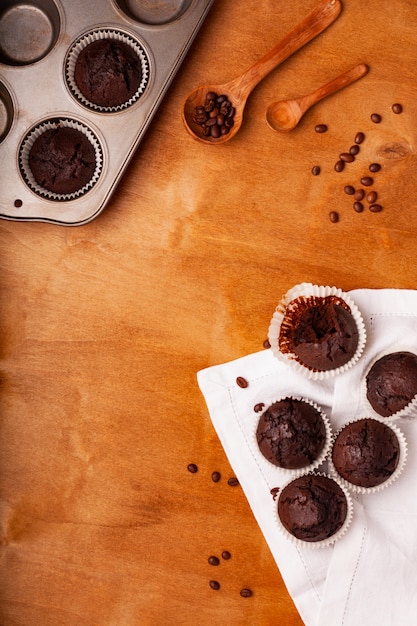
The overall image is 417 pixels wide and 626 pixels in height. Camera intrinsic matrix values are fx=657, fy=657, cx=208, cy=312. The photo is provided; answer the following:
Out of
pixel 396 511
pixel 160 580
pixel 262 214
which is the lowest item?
pixel 160 580

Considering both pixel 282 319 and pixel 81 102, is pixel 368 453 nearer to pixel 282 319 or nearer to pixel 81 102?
pixel 282 319

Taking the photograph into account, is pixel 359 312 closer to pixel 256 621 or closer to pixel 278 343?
pixel 278 343

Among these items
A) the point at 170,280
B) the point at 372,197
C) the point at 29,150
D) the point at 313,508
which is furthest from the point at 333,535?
the point at 29,150

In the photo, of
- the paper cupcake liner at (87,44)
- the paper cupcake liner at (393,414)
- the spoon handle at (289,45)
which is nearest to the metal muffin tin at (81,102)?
the paper cupcake liner at (87,44)

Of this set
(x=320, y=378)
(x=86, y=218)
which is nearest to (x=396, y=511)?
(x=320, y=378)

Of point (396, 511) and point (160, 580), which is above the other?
point (396, 511)

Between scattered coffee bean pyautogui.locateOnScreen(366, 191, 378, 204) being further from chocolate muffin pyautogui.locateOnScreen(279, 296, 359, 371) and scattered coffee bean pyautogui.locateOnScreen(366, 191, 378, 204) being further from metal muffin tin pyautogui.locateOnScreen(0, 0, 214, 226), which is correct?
metal muffin tin pyautogui.locateOnScreen(0, 0, 214, 226)
